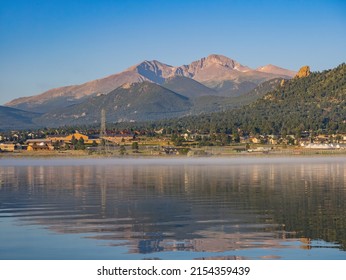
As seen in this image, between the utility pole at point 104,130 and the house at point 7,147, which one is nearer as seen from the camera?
the utility pole at point 104,130

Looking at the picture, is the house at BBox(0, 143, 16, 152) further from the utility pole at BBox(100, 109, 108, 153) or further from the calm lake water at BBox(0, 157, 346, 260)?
the calm lake water at BBox(0, 157, 346, 260)

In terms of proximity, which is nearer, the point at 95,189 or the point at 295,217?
the point at 295,217

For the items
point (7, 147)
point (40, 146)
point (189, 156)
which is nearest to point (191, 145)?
point (189, 156)

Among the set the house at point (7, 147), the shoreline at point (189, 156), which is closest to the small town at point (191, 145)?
the house at point (7, 147)

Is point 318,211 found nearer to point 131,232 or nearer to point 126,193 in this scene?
point 131,232

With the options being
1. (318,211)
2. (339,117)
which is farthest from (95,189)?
(339,117)

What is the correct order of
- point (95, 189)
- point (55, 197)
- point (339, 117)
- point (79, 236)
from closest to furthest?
point (79, 236) < point (55, 197) < point (95, 189) < point (339, 117)

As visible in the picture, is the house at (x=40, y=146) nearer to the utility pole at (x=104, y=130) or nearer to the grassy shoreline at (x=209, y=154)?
the grassy shoreline at (x=209, y=154)

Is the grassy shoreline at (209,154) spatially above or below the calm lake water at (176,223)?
above

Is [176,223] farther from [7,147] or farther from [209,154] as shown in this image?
[7,147]

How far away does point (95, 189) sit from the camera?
46969 millimetres

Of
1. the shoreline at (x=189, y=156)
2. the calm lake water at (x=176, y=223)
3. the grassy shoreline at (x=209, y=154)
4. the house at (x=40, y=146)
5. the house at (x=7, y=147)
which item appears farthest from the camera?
the house at (x=7, y=147)
